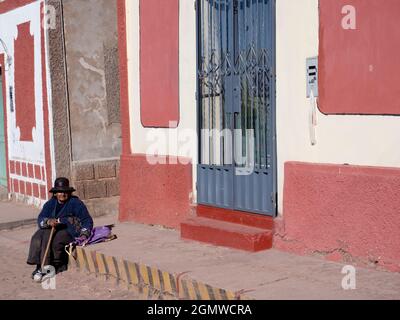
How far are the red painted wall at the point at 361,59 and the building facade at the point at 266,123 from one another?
1 centimetres

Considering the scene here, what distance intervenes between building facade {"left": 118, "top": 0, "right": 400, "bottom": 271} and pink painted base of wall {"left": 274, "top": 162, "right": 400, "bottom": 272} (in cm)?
1

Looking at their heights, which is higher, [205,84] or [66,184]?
[205,84]

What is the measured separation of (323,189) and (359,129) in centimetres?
68

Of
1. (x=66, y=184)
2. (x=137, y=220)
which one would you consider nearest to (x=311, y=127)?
(x=66, y=184)

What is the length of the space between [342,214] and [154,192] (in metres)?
3.04

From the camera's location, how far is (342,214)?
597 centimetres

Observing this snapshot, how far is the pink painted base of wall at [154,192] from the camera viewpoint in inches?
312

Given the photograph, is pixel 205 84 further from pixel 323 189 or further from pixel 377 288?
pixel 377 288

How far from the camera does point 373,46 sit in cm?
564

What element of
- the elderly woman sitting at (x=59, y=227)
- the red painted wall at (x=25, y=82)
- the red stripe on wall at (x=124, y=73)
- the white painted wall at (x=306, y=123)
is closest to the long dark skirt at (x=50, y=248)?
the elderly woman sitting at (x=59, y=227)

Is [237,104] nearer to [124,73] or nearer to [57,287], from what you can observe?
[124,73]

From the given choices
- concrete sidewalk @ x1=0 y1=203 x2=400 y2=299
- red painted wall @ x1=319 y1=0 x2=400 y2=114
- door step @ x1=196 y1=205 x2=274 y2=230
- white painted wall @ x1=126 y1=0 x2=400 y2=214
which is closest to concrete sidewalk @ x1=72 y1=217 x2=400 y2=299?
concrete sidewalk @ x1=0 y1=203 x2=400 y2=299

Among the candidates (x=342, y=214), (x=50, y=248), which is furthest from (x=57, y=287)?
(x=342, y=214)

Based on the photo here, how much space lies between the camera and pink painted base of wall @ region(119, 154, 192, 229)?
792 centimetres
